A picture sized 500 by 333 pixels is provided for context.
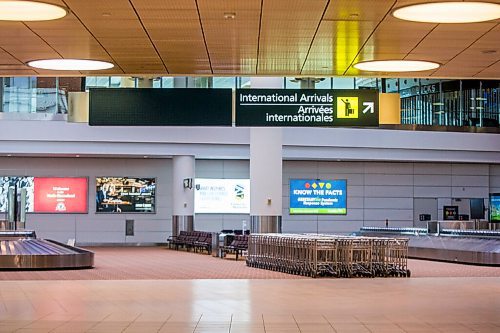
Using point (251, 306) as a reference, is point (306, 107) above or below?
above

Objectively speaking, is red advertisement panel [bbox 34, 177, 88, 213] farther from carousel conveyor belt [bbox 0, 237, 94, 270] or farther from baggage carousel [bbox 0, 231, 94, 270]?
carousel conveyor belt [bbox 0, 237, 94, 270]

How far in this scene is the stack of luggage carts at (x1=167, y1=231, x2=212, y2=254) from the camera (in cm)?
3249

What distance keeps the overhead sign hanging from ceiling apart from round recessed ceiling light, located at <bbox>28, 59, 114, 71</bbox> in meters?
2.61

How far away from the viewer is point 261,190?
30156 millimetres

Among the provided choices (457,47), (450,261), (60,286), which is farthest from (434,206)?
(457,47)

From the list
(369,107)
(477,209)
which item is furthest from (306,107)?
(477,209)

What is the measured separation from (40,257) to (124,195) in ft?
48.4

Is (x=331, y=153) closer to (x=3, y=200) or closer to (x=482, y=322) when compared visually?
(x=3, y=200)

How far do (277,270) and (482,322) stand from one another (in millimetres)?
11323

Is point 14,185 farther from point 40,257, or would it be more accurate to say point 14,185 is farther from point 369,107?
point 369,107

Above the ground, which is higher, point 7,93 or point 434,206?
point 7,93

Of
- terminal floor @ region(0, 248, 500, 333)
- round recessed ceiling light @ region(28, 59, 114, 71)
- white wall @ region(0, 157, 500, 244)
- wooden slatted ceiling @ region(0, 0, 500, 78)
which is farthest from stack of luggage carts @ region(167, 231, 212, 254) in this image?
round recessed ceiling light @ region(28, 59, 114, 71)

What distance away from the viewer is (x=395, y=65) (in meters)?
15.5

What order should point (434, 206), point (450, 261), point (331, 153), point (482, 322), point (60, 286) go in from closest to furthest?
point (482, 322), point (60, 286), point (450, 261), point (331, 153), point (434, 206)
